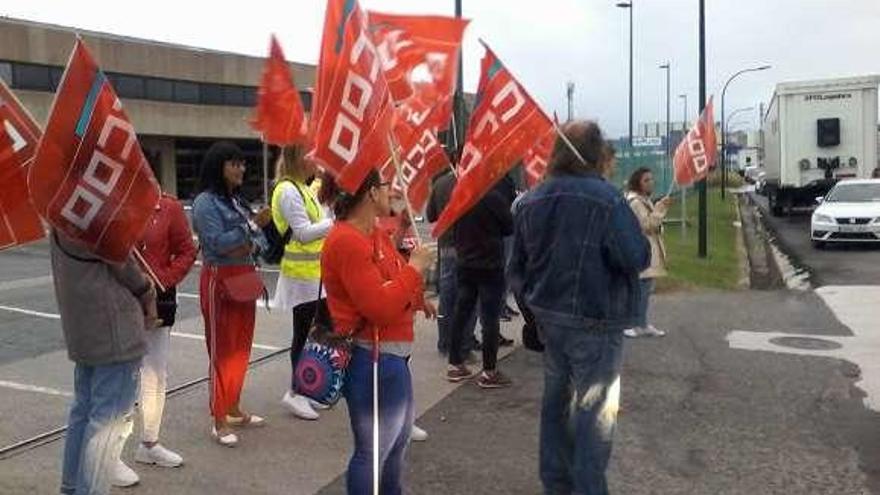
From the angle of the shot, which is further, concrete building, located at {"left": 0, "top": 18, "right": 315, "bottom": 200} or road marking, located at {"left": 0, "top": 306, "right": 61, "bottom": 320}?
concrete building, located at {"left": 0, "top": 18, "right": 315, "bottom": 200}

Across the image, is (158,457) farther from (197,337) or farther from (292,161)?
(197,337)

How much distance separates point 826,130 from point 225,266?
888 inches

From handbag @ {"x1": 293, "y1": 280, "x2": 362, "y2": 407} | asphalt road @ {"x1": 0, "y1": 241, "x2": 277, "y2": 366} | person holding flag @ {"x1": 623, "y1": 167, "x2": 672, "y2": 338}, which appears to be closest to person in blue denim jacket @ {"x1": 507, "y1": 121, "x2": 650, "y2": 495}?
handbag @ {"x1": 293, "y1": 280, "x2": 362, "y2": 407}

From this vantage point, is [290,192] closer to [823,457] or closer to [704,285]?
[823,457]

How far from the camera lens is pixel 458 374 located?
6965 mm

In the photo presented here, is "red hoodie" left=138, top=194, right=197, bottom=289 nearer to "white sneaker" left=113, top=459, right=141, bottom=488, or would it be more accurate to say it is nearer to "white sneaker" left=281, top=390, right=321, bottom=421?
"white sneaker" left=113, top=459, right=141, bottom=488

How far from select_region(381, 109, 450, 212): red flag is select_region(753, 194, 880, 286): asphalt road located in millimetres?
8508

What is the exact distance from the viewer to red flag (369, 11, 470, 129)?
5.48 meters

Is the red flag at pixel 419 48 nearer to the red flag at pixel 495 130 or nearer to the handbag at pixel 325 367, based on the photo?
the red flag at pixel 495 130

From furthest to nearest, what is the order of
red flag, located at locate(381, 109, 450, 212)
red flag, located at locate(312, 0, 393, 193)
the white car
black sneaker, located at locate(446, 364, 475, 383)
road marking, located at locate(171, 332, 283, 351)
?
the white car → road marking, located at locate(171, 332, 283, 351) → black sneaker, located at locate(446, 364, 475, 383) → red flag, located at locate(381, 109, 450, 212) → red flag, located at locate(312, 0, 393, 193)

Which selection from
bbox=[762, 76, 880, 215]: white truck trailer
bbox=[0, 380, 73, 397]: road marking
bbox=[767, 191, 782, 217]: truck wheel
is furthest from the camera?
bbox=[767, 191, 782, 217]: truck wheel

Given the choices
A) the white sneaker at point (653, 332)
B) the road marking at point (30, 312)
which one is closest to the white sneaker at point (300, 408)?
the white sneaker at point (653, 332)

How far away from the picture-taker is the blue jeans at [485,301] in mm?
6699

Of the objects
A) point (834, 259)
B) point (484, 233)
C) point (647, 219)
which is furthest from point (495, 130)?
point (834, 259)
